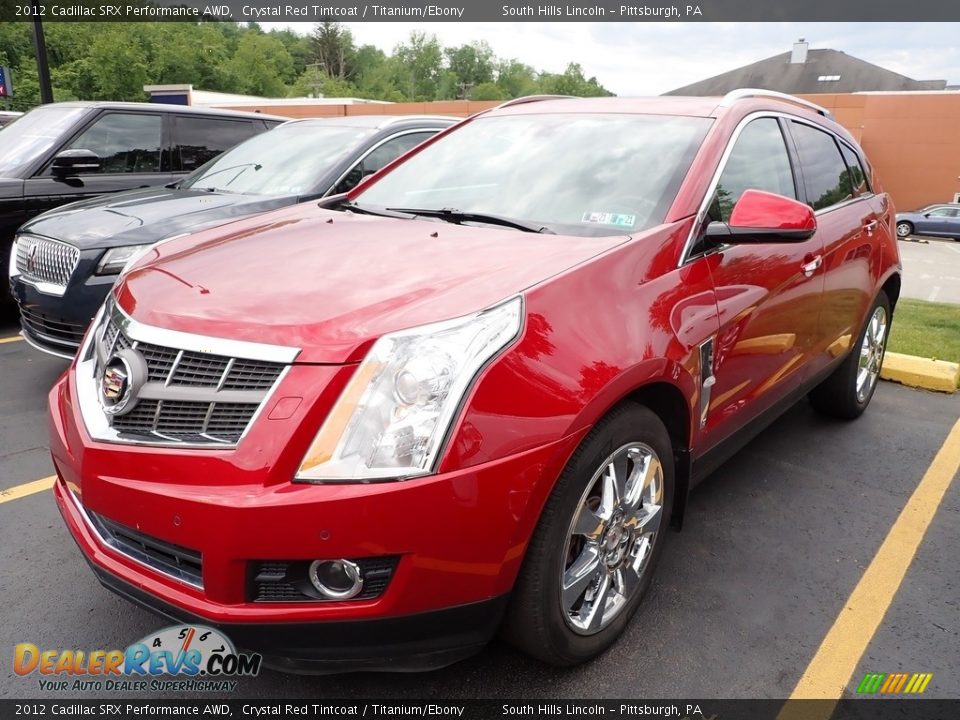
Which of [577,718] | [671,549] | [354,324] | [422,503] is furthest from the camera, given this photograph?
[671,549]

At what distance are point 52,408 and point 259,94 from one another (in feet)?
288

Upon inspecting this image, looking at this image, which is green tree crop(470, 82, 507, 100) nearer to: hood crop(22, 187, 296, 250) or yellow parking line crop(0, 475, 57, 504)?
hood crop(22, 187, 296, 250)

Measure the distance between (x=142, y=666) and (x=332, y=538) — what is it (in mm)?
1034

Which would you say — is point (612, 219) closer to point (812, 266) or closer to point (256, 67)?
point (812, 266)

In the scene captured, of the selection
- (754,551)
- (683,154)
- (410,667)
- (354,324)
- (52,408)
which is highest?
(683,154)

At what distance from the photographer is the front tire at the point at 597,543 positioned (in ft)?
6.31

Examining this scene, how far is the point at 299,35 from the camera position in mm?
102562

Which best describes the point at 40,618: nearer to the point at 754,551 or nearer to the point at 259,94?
the point at 754,551

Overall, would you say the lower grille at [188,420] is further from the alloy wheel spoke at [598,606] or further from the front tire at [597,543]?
the alloy wheel spoke at [598,606]

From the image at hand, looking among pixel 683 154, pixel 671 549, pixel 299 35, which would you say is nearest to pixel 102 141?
pixel 683 154

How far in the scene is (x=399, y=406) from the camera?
1718 mm

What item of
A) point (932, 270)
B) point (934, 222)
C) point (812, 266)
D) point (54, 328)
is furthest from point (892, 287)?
point (934, 222)

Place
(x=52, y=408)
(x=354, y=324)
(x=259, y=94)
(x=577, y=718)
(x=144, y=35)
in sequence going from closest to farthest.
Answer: (x=354, y=324)
(x=577, y=718)
(x=52, y=408)
(x=144, y=35)
(x=259, y=94)

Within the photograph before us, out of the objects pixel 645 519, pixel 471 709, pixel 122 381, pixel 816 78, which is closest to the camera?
pixel 122 381
